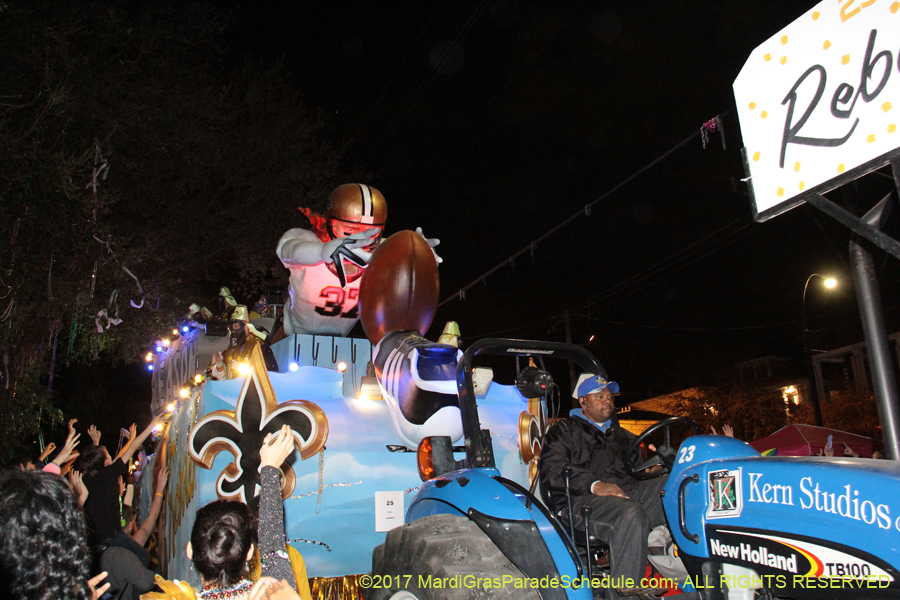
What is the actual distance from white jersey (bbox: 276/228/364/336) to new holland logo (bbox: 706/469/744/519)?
4.95m

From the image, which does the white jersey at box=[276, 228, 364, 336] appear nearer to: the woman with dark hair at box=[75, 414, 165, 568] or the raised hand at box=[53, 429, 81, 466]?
the woman with dark hair at box=[75, 414, 165, 568]

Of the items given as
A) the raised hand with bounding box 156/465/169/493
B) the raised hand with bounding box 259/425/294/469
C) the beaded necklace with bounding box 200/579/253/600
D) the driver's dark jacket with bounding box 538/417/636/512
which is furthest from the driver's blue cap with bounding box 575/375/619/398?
the raised hand with bounding box 156/465/169/493

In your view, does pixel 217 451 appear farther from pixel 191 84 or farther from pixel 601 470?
pixel 191 84

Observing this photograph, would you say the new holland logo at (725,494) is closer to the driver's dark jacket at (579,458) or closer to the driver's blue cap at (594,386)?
the driver's dark jacket at (579,458)

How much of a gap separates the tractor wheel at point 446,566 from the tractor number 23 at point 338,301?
4.15m

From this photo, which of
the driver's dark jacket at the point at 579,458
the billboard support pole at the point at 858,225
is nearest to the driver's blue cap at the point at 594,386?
the driver's dark jacket at the point at 579,458

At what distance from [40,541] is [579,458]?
9.78 feet

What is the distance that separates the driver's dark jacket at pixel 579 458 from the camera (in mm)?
3631

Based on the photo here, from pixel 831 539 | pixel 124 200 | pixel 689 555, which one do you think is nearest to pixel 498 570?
pixel 689 555

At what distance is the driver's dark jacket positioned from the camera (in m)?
3.63

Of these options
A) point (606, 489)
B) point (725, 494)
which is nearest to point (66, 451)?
point (606, 489)

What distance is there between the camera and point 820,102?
8.62 ft

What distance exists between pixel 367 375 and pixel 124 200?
6.67 metres

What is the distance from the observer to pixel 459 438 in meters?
6.30
